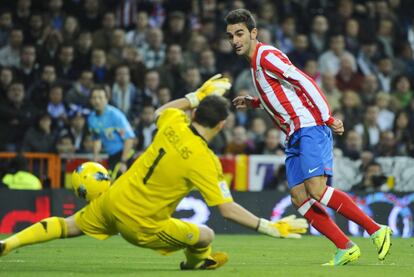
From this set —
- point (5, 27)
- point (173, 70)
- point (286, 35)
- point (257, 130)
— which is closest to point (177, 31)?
point (173, 70)

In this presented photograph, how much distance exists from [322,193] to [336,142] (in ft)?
24.4

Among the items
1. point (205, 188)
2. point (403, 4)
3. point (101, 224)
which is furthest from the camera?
point (403, 4)

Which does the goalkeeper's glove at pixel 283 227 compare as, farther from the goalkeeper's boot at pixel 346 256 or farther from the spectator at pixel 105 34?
the spectator at pixel 105 34

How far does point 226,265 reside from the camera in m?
8.87

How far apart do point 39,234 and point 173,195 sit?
117cm

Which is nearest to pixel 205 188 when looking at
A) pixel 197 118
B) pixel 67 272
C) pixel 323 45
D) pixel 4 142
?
pixel 197 118

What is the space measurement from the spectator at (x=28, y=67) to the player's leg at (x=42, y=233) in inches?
342

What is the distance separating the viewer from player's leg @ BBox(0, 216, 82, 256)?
8.12 meters

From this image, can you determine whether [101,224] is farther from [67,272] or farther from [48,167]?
[48,167]

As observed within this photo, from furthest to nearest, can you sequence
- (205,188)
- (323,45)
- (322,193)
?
(323,45), (322,193), (205,188)

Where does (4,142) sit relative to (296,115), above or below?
below

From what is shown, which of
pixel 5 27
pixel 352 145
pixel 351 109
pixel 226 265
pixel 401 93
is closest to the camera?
pixel 226 265

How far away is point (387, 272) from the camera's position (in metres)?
8.41

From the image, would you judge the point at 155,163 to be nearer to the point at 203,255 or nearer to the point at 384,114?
the point at 203,255
